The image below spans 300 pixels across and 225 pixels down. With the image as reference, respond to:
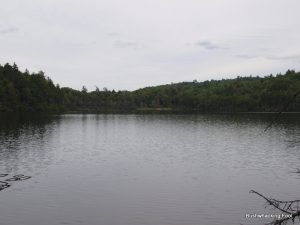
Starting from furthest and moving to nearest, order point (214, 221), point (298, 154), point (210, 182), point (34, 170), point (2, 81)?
point (2, 81)
point (298, 154)
point (34, 170)
point (210, 182)
point (214, 221)

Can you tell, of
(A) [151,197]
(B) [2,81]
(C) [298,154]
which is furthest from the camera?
(B) [2,81]

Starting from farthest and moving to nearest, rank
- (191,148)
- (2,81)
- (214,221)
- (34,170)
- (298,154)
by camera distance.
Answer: (2,81) < (191,148) < (298,154) < (34,170) < (214,221)

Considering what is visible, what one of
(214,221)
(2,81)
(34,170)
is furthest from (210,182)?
(2,81)

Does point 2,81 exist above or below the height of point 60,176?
above

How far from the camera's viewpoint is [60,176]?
3866 cm

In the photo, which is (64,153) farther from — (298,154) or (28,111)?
(28,111)

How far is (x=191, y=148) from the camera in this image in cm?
6275

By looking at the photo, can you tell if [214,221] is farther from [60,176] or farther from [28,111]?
[28,111]

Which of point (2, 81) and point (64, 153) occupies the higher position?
point (2, 81)

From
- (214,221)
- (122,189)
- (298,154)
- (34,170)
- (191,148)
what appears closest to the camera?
(214,221)

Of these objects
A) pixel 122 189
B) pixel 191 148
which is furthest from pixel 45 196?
pixel 191 148

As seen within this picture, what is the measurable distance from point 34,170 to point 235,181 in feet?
66.1

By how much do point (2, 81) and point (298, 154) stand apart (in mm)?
157679

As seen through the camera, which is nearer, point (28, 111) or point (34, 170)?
point (34, 170)
